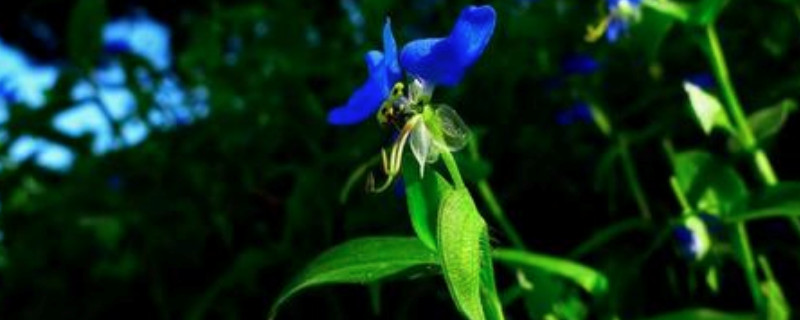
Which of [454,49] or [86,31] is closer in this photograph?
[454,49]

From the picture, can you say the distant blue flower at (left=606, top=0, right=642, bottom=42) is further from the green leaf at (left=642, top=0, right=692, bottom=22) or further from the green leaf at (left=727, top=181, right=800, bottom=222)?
the green leaf at (left=727, top=181, right=800, bottom=222)

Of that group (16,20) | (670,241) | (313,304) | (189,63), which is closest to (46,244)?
(189,63)

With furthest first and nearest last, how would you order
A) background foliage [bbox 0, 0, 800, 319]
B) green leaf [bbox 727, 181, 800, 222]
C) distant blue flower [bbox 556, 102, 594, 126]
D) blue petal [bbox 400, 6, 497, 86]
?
1. distant blue flower [bbox 556, 102, 594, 126]
2. background foliage [bbox 0, 0, 800, 319]
3. green leaf [bbox 727, 181, 800, 222]
4. blue petal [bbox 400, 6, 497, 86]

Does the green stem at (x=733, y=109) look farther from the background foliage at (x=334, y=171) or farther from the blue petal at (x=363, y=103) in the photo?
the blue petal at (x=363, y=103)

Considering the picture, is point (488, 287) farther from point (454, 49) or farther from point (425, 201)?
point (454, 49)

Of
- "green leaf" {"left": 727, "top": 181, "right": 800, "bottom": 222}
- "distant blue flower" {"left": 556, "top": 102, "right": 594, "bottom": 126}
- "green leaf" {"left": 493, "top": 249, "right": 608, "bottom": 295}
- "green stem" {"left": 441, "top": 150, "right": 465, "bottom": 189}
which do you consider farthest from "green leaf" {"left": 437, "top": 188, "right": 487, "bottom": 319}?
"distant blue flower" {"left": 556, "top": 102, "right": 594, "bottom": 126}

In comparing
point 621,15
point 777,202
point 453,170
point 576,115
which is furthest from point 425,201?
point 576,115

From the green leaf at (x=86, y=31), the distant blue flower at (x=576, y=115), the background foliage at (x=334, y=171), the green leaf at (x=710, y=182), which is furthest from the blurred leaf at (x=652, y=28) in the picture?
the green leaf at (x=86, y=31)
